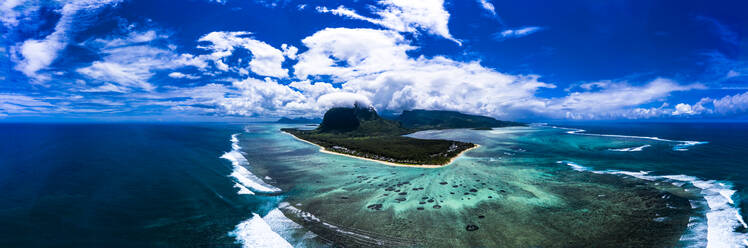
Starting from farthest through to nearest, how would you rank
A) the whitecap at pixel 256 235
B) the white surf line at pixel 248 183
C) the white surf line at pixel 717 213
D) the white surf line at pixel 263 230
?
the white surf line at pixel 248 183, the white surf line at pixel 263 230, the whitecap at pixel 256 235, the white surf line at pixel 717 213

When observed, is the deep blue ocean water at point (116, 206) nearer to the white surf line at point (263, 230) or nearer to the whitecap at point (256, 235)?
the whitecap at point (256, 235)

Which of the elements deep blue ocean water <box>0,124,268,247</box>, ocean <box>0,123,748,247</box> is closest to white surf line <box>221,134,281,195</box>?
ocean <box>0,123,748,247</box>

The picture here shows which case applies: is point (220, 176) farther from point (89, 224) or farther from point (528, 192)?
point (528, 192)

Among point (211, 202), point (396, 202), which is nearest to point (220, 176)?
point (211, 202)

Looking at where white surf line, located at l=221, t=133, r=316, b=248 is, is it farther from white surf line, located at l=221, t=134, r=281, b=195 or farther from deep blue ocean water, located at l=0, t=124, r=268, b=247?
white surf line, located at l=221, t=134, r=281, b=195

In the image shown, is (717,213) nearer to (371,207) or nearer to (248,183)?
(371,207)

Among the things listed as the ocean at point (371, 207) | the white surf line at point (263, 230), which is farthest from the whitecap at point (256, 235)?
the ocean at point (371, 207)
